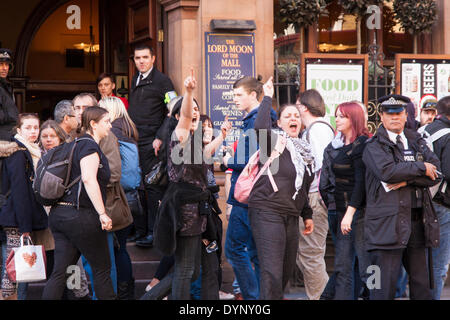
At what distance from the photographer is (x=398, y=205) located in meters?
6.13

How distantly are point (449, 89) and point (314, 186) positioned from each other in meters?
3.14

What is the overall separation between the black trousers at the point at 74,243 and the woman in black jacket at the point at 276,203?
1253 millimetres

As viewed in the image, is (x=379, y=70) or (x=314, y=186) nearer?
(x=314, y=186)

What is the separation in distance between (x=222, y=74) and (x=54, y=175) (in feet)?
10.8

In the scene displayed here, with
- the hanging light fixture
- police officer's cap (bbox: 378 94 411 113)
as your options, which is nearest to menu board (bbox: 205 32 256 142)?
police officer's cap (bbox: 378 94 411 113)

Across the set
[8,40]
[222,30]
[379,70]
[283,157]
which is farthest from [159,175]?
[8,40]

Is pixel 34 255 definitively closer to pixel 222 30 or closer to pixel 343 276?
pixel 343 276

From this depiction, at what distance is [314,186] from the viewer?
24.9 feet

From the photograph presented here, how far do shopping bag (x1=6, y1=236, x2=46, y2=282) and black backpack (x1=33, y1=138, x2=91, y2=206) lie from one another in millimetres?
632

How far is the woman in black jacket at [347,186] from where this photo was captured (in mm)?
6699

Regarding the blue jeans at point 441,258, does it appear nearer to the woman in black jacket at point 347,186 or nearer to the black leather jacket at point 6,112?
the woman in black jacket at point 347,186

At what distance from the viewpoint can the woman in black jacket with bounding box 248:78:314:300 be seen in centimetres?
622

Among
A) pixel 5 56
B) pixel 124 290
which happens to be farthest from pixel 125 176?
pixel 5 56

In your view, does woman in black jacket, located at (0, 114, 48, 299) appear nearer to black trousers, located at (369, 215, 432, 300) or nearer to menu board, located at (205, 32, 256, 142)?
menu board, located at (205, 32, 256, 142)
